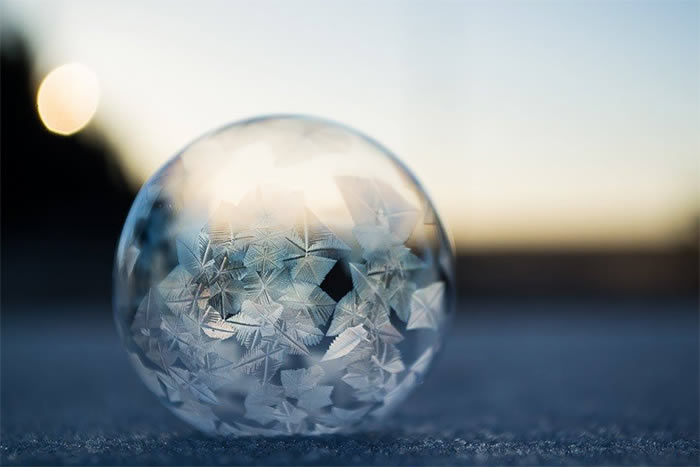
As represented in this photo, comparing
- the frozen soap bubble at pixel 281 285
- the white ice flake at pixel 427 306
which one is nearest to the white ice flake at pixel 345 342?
the frozen soap bubble at pixel 281 285

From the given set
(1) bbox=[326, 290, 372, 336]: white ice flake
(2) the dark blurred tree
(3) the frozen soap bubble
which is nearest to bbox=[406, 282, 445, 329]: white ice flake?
(3) the frozen soap bubble

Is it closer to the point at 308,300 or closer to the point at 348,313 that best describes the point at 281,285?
the point at 308,300

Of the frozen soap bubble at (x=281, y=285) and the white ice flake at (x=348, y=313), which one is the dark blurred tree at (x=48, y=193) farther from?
the white ice flake at (x=348, y=313)

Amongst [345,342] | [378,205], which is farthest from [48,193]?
[345,342]

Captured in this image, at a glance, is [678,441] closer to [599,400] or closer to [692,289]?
[599,400]

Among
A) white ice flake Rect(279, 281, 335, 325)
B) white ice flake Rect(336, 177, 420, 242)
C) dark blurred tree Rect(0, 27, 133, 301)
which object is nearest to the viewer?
white ice flake Rect(279, 281, 335, 325)

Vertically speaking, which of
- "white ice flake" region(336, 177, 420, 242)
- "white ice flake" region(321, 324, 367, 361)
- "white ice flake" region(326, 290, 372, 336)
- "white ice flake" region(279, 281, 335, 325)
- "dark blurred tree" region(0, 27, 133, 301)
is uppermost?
"white ice flake" region(336, 177, 420, 242)

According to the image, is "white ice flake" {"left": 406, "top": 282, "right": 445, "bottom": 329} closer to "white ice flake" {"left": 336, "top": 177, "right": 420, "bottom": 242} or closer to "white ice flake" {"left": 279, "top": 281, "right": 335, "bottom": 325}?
"white ice flake" {"left": 336, "top": 177, "right": 420, "bottom": 242}

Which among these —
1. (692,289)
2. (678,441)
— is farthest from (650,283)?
(678,441)

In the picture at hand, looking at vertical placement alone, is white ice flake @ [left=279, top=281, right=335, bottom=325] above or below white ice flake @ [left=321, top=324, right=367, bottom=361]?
above
